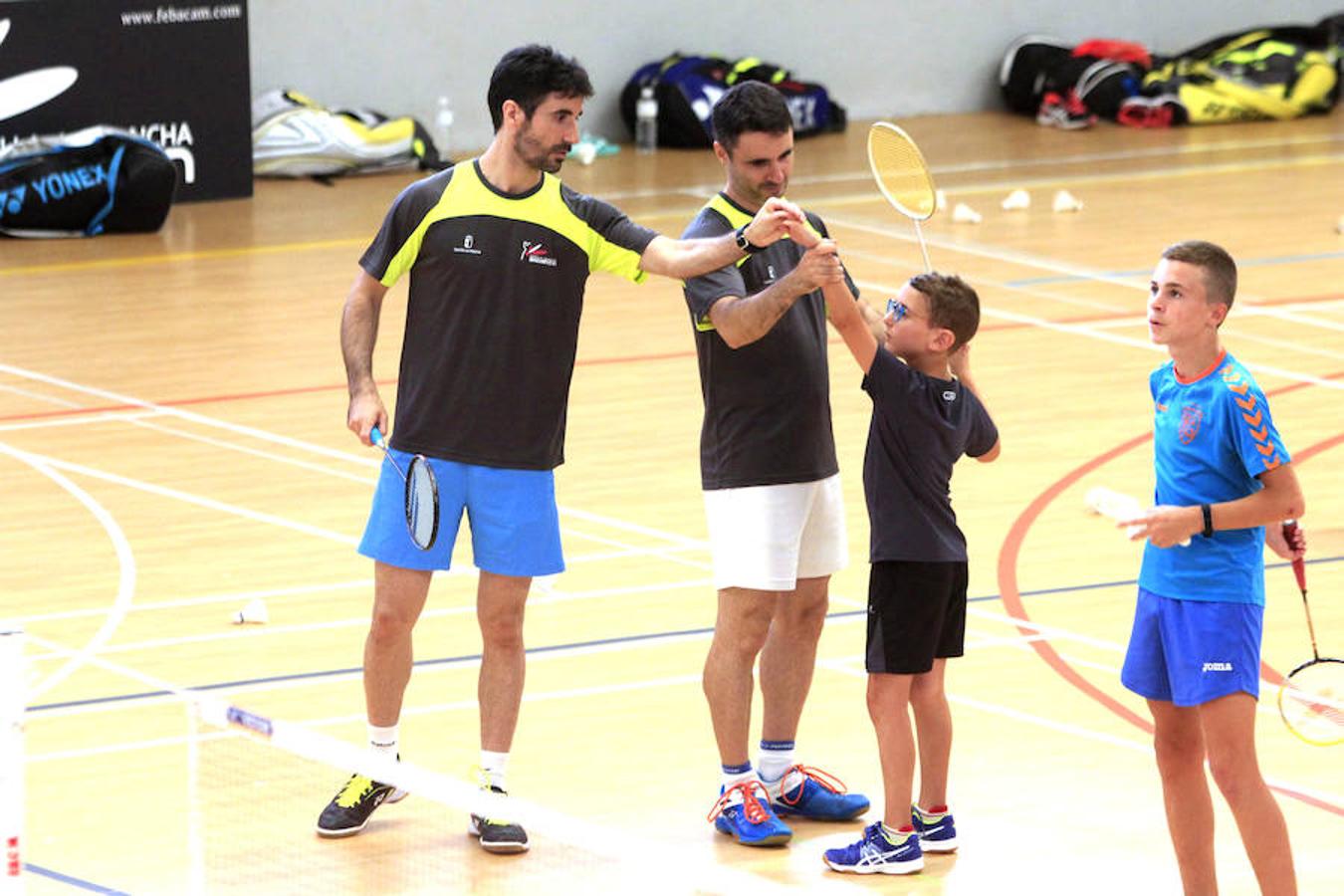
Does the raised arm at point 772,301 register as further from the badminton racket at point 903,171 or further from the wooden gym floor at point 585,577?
the wooden gym floor at point 585,577

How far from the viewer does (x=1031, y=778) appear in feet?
24.6

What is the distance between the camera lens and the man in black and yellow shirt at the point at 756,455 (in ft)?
22.2

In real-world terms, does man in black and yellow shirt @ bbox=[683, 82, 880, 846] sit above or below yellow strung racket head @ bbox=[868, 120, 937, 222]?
below

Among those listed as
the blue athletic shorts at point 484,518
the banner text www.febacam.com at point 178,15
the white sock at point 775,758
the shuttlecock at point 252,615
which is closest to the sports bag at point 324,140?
the banner text www.febacam.com at point 178,15

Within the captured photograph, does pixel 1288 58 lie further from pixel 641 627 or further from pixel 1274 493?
pixel 1274 493

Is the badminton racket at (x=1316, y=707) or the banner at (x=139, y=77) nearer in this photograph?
the badminton racket at (x=1316, y=707)

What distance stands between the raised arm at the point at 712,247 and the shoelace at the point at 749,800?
1.57 m

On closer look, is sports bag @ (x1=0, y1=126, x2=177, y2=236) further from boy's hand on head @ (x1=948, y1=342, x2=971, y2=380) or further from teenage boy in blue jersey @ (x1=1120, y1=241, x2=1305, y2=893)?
teenage boy in blue jersey @ (x1=1120, y1=241, x2=1305, y2=893)

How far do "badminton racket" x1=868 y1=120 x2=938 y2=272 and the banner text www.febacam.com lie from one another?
464 inches

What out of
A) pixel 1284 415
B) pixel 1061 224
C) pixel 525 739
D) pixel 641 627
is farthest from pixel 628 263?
pixel 1061 224

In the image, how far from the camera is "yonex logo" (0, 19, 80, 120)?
58.0 ft

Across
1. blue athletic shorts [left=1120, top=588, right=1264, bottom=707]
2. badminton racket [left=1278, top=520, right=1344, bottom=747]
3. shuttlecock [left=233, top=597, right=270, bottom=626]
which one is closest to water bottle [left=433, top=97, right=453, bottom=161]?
shuttlecock [left=233, top=597, right=270, bottom=626]

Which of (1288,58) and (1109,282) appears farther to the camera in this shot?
(1288,58)

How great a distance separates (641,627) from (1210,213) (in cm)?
1054
